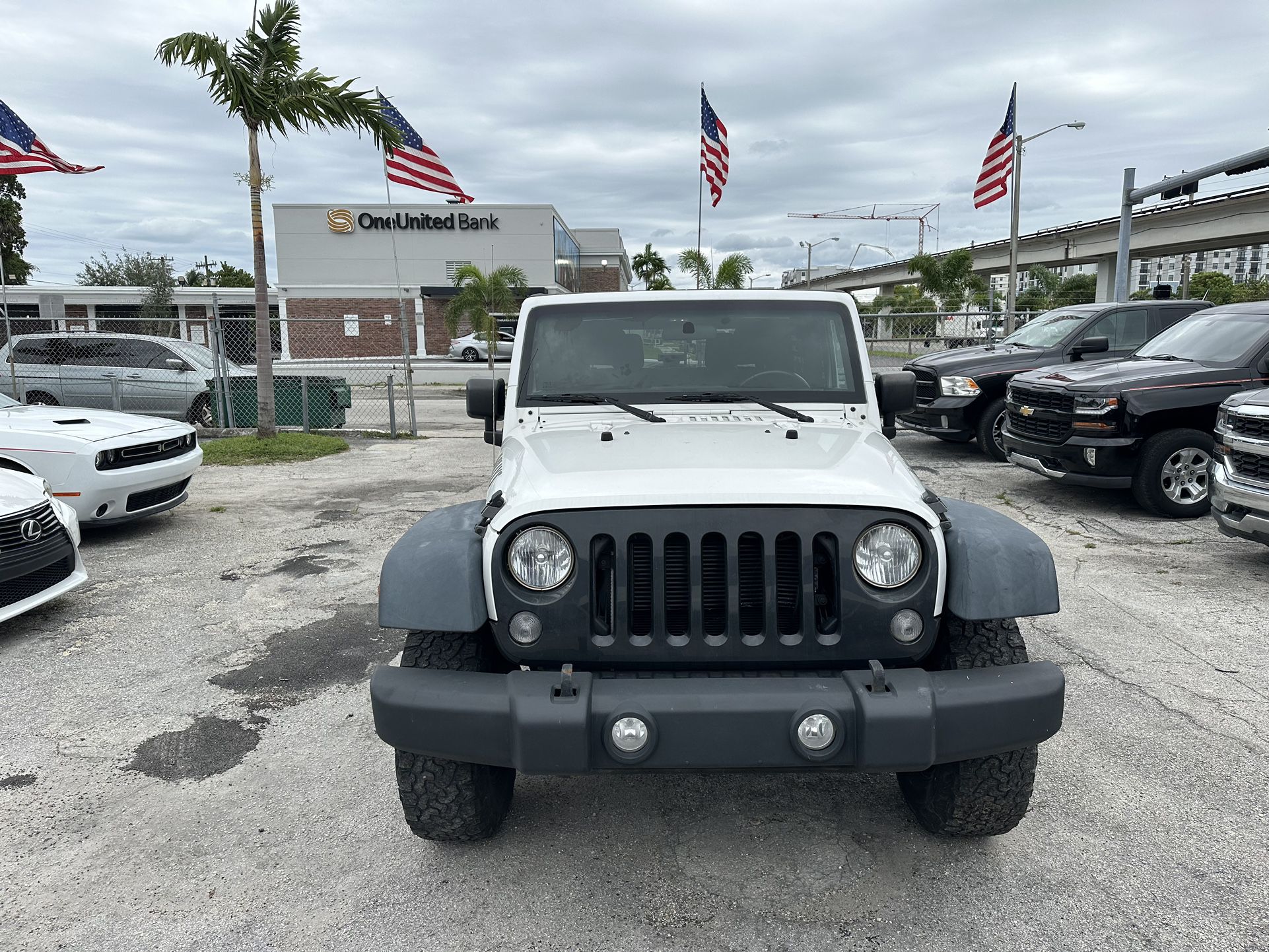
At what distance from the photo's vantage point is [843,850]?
9.75 feet

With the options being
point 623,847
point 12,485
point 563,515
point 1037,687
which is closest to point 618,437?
point 563,515

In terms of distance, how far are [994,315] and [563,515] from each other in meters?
15.7

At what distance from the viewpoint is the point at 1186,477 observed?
311 inches

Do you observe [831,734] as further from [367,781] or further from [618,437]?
[367,781]

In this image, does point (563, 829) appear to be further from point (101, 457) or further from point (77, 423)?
point (77, 423)

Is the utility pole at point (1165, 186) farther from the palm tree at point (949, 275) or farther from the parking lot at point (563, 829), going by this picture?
the palm tree at point (949, 275)

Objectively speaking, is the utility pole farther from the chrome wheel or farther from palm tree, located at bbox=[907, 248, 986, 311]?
palm tree, located at bbox=[907, 248, 986, 311]

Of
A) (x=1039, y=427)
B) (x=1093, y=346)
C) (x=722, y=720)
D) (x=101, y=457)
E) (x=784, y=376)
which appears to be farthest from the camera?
(x=1093, y=346)

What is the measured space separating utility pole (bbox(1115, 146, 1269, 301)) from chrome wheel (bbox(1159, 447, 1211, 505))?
9.62m

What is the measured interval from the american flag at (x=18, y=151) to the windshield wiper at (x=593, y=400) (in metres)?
13.4

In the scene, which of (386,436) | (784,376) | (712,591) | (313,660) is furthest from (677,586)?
(386,436)

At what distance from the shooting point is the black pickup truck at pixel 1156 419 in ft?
25.6

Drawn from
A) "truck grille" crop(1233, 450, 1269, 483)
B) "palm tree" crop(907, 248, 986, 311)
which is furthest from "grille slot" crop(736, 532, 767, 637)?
"palm tree" crop(907, 248, 986, 311)

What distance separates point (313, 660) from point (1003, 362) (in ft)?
29.8
